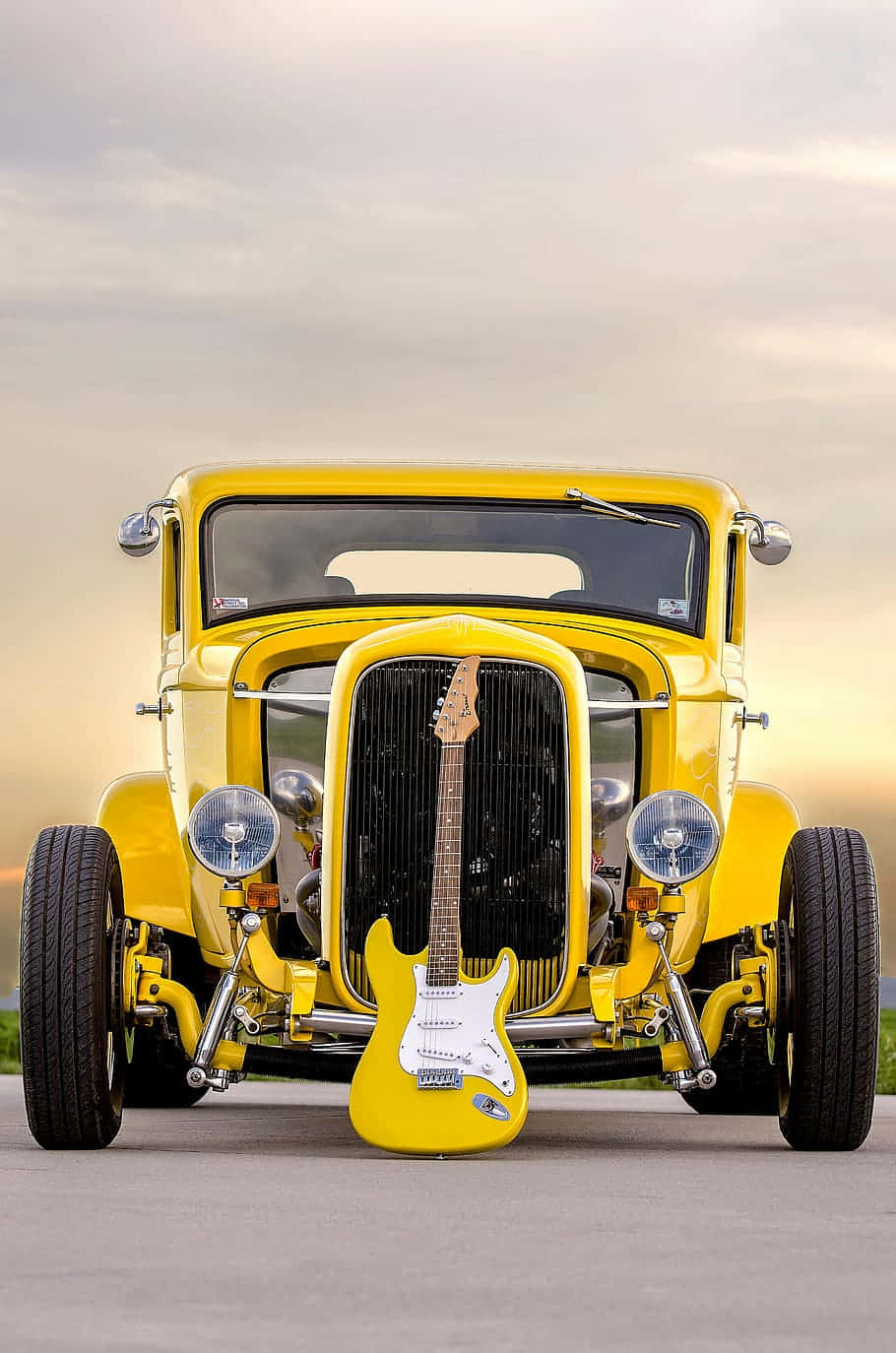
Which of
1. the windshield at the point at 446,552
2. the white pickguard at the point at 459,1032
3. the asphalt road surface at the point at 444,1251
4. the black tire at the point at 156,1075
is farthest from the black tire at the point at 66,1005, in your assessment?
the black tire at the point at 156,1075

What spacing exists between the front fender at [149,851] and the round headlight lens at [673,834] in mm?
2079

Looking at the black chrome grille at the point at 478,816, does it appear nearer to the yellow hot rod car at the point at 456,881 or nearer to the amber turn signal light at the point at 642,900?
the yellow hot rod car at the point at 456,881

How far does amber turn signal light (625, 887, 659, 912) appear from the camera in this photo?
7.25 meters

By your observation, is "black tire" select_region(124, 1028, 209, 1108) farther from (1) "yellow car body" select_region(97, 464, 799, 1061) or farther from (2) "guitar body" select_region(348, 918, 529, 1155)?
(2) "guitar body" select_region(348, 918, 529, 1155)

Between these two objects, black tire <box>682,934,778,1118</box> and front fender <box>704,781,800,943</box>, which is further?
black tire <box>682,934,778,1118</box>

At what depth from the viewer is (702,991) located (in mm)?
8078

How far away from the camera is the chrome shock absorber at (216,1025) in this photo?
6883mm

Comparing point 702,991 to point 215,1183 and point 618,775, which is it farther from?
point 215,1183

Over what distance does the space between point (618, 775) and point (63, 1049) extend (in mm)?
2471

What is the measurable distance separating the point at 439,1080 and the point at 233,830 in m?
1.30

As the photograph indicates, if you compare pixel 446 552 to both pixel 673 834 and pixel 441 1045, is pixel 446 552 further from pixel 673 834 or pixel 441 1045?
pixel 441 1045

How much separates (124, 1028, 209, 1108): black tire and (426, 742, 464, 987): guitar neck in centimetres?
399

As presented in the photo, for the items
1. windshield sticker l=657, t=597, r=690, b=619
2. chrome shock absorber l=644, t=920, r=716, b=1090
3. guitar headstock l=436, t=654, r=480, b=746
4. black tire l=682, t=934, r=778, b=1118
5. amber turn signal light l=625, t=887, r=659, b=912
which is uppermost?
windshield sticker l=657, t=597, r=690, b=619

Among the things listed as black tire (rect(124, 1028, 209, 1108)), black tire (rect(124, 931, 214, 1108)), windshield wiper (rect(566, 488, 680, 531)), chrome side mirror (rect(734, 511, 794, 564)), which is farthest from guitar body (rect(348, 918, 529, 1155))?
black tire (rect(124, 1028, 209, 1108))
